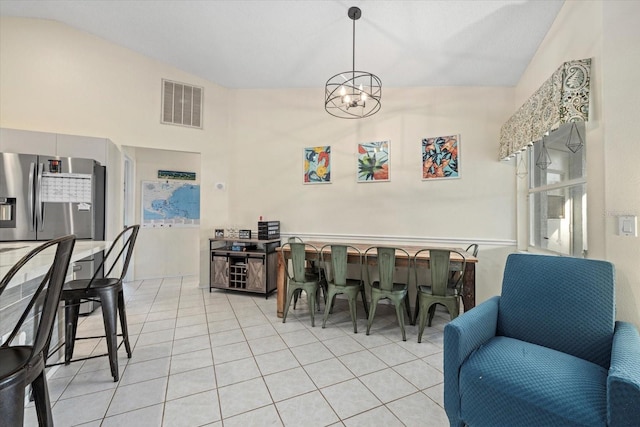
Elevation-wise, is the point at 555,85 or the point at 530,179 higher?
the point at 555,85

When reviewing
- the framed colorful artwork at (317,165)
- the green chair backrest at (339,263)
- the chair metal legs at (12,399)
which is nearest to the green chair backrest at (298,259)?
the green chair backrest at (339,263)

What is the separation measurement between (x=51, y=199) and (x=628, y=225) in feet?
16.4

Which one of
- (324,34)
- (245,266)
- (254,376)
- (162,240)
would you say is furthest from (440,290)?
(162,240)

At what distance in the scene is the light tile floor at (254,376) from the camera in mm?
1700

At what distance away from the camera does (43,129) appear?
3.58 m

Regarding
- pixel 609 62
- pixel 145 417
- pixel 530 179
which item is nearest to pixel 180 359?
pixel 145 417

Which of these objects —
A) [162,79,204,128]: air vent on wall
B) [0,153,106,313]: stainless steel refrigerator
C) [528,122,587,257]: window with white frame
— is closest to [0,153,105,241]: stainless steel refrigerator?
[0,153,106,313]: stainless steel refrigerator

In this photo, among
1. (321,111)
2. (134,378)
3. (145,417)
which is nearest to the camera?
(145,417)

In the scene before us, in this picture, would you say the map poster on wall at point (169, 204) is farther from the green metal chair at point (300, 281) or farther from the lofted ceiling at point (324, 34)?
the green metal chair at point (300, 281)

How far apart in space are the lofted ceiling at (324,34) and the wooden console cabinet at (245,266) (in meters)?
2.51

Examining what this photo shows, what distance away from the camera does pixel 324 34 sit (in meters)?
3.19

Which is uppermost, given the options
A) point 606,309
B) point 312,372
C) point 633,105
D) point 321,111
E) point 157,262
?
point 321,111

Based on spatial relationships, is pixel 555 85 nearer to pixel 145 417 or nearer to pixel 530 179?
pixel 530 179

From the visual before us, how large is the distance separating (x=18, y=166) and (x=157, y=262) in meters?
2.54
